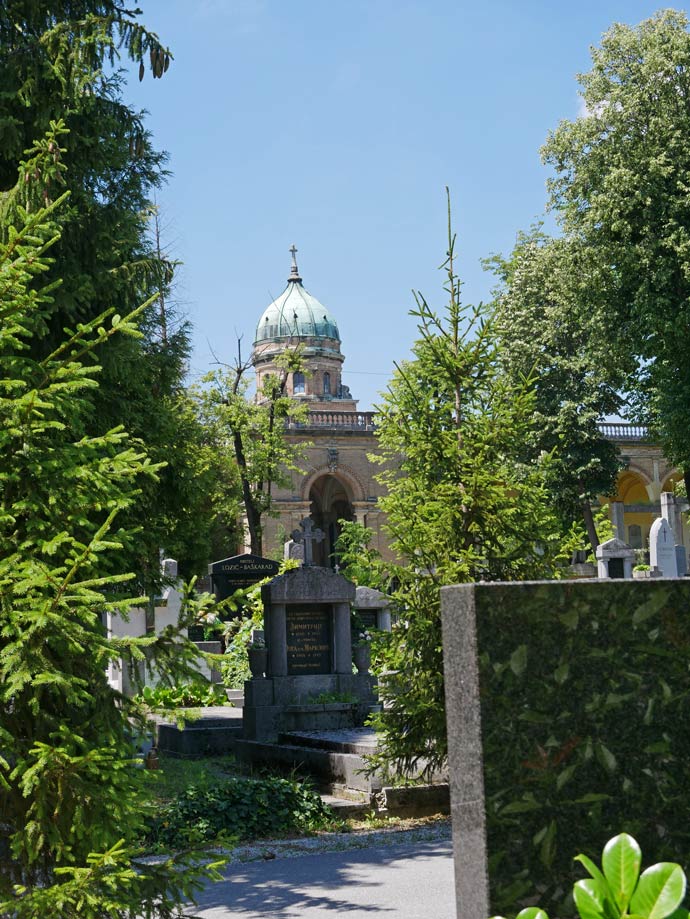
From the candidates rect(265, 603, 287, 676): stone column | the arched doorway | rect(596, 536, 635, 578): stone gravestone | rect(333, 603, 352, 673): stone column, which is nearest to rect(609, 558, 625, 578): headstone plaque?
rect(596, 536, 635, 578): stone gravestone

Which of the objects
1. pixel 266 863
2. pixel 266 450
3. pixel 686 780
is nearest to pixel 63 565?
pixel 686 780

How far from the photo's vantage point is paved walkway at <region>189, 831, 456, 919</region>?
6.34m

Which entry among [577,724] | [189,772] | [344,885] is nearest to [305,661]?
[189,772]

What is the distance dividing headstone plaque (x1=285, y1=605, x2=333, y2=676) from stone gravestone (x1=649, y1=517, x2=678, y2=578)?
58.4 ft

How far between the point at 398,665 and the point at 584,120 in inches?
744

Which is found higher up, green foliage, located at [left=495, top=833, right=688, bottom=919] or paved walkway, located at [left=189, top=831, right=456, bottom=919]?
green foliage, located at [left=495, top=833, right=688, bottom=919]

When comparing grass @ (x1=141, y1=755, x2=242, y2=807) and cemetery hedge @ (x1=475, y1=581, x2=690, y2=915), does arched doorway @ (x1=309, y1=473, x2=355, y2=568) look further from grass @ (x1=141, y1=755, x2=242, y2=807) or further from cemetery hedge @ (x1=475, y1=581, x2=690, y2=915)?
cemetery hedge @ (x1=475, y1=581, x2=690, y2=915)

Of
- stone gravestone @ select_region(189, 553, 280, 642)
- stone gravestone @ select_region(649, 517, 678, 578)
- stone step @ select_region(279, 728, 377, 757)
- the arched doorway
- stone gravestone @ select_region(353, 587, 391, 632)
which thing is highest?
the arched doorway

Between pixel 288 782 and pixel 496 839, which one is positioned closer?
pixel 496 839

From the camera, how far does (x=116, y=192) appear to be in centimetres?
1330

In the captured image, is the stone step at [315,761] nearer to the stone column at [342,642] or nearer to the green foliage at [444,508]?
the green foliage at [444,508]

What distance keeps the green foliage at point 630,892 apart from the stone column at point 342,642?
42.6ft

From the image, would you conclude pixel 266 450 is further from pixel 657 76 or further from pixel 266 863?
pixel 266 863

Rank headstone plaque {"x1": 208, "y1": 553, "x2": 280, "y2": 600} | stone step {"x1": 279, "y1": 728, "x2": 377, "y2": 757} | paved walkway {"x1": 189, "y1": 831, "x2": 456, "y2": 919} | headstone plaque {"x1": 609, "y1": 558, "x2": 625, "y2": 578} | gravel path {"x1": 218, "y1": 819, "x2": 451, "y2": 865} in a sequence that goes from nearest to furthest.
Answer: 1. paved walkway {"x1": 189, "y1": 831, "x2": 456, "y2": 919}
2. gravel path {"x1": 218, "y1": 819, "x2": 451, "y2": 865}
3. stone step {"x1": 279, "y1": 728, "x2": 377, "y2": 757}
4. headstone plaque {"x1": 208, "y1": 553, "x2": 280, "y2": 600}
5. headstone plaque {"x1": 609, "y1": 558, "x2": 625, "y2": 578}
